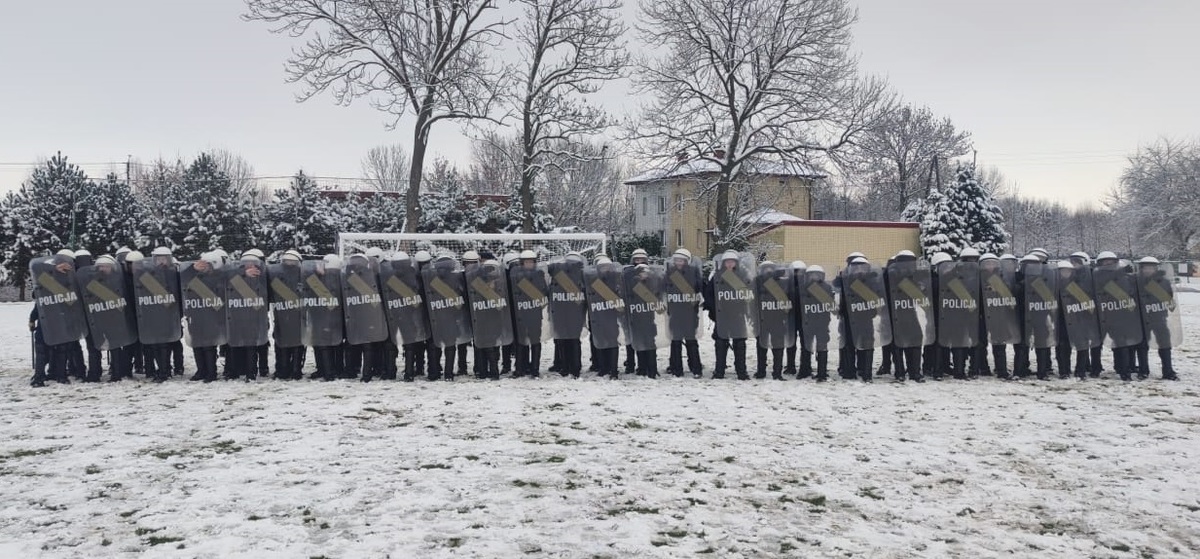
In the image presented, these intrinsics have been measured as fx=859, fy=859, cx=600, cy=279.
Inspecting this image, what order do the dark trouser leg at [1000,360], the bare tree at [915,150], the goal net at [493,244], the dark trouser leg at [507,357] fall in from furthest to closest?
1. the bare tree at [915,150]
2. the goal net at [493,244]
3. the dark trouser leg at [507,357]
4. the dark trouser leg at [1000,360]

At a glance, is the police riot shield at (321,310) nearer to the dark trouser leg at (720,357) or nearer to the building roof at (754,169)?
the dark trouser leg at (720,357)

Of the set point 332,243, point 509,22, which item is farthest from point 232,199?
point 509,22

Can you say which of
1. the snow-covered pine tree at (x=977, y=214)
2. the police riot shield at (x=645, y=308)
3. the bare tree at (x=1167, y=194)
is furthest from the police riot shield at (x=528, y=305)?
the bare tree at (x=1167, y=194)

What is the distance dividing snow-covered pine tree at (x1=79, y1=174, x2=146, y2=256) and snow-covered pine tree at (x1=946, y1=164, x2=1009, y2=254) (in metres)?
31.2

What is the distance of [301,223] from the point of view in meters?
32.4

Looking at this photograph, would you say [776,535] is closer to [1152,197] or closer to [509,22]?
[509,22]

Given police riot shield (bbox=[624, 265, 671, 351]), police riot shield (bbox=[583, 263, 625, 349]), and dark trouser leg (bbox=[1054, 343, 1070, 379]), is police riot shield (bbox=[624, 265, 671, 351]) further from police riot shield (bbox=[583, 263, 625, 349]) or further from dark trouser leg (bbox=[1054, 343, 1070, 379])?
dark trouser leg (bbox=[1054, 343, 1070, 379])

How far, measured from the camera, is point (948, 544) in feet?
16.0

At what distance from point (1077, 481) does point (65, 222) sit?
32.1 metres

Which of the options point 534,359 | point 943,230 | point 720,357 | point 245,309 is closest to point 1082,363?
point 720,357

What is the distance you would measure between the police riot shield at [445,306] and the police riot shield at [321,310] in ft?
3.53

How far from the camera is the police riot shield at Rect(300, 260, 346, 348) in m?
10.3

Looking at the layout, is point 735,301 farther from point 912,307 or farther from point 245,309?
point 245,309

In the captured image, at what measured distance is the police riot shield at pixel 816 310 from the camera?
10.7 metres
